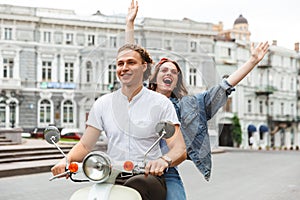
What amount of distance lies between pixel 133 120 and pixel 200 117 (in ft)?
1.34

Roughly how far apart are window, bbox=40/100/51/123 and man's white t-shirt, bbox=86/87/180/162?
3079cm

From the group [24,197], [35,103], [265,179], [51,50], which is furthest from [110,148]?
[51,50]

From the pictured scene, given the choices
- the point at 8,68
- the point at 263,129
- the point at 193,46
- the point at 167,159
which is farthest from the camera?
the point at 263,129

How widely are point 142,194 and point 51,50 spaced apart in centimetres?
3503

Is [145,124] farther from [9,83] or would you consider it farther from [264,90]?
[264,90]

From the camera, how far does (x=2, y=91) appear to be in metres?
33.1

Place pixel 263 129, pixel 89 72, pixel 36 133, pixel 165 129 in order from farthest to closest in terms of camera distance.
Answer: pixel 263 129 < pixel 36 133 < pixel 89 72 < pixel 165 129

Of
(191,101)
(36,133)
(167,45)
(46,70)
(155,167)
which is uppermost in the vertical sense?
(46,70)

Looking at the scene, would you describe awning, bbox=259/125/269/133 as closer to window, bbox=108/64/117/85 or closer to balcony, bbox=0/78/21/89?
balcony, bbox=0/78/21/89

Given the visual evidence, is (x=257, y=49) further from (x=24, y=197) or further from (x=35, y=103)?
(x=35, y=103)

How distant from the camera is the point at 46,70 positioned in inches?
1314

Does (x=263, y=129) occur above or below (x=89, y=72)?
below

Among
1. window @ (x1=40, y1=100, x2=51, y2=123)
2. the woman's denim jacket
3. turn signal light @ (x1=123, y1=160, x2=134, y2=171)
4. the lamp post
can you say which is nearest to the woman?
the woman's denim jacket

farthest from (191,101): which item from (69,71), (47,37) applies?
(47,37)
